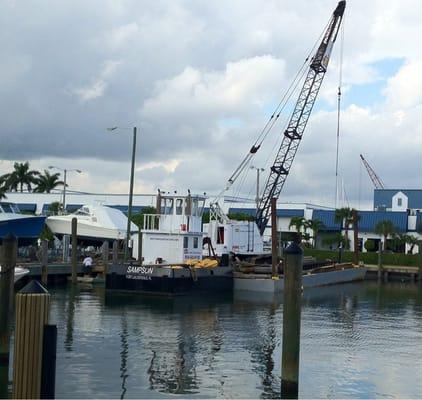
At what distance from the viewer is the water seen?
1792 centimetres

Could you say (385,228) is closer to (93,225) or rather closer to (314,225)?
(314,225)

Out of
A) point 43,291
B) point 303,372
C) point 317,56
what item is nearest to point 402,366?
point 303,372

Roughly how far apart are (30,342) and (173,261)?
3126 cm

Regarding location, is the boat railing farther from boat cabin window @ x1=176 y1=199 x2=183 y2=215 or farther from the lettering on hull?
the lettering on hull

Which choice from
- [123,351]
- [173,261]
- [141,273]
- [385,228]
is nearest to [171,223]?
[173,261]

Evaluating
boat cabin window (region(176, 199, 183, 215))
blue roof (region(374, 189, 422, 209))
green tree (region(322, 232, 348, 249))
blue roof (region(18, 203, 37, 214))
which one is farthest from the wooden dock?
blue roof (region(18, 203, 37, 214))

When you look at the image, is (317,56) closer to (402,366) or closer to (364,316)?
(364,316)

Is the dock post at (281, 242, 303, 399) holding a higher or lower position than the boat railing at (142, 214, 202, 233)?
lower

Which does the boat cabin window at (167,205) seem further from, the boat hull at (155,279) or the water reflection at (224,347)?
the water reflection at (224,347)

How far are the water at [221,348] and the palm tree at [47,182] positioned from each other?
7293 centimetres

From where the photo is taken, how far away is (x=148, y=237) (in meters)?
44.4

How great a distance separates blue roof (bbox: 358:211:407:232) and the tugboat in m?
41.3

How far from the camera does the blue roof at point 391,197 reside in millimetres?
94938

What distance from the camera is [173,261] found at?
144 feet
